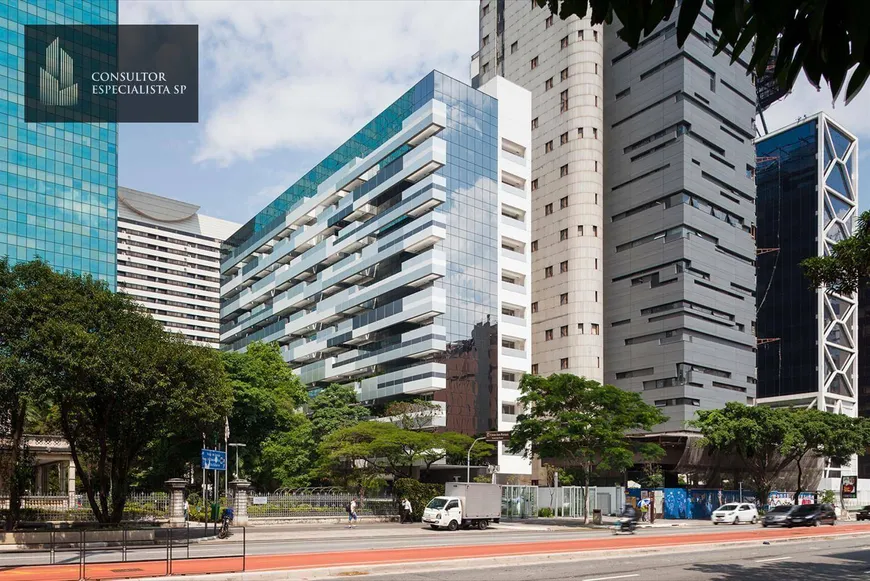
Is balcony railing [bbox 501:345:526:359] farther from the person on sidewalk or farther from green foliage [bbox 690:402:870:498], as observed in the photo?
the person on sidewalk

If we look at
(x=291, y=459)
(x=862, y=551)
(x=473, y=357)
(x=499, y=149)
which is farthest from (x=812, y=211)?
(x=862, y=551)

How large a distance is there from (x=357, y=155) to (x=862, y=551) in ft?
233

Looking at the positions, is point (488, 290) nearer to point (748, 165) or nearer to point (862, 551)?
point (748, 165)

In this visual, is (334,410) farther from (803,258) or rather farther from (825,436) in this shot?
(803,258)

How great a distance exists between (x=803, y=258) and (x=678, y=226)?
5208 cm

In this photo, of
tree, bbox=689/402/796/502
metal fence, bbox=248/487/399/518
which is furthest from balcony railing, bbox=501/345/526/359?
metal fence, bbox=248/487/399/518

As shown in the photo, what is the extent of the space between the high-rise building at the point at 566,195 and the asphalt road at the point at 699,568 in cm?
5423

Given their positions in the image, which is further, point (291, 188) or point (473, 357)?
point (291, 188)

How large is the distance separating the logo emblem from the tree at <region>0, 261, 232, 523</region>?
2623 inches

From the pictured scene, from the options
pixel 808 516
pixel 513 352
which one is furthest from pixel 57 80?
pixel 808 516

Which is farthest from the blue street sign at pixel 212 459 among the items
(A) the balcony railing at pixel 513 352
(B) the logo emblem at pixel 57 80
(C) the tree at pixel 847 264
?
(B) the logo emblem at pixel 57 80

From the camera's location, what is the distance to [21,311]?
123ft

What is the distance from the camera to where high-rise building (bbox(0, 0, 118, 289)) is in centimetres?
9569

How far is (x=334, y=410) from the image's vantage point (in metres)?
81.8
